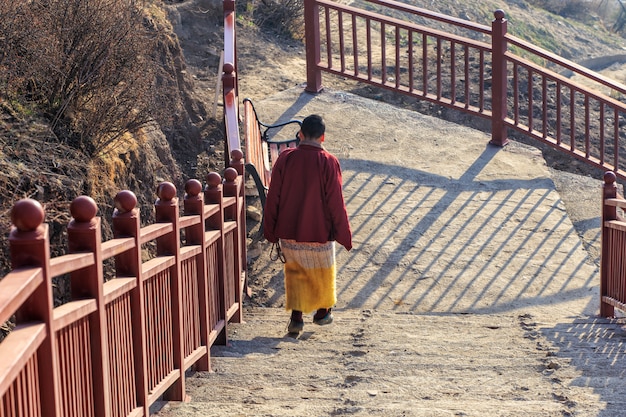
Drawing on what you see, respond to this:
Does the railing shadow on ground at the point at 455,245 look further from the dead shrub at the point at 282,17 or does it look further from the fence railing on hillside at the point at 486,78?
the dead shrub at the point at 282,17

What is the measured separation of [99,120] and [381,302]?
2.79m

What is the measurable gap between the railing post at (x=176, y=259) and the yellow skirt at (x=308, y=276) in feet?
6.11

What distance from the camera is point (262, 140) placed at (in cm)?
1020

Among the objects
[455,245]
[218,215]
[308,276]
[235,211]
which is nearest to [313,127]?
[235,211]

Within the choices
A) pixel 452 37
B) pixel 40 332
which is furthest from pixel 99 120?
pixel 452 37

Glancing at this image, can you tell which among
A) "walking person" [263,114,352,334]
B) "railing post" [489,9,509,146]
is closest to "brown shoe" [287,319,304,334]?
"walking person" [263,114,352,334]

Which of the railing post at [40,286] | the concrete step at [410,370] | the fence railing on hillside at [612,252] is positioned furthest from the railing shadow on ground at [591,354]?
the railing post at [40,286]

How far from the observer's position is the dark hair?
22.5 ft

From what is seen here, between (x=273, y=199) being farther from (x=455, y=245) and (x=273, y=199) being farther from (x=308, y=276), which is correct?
(x=455, y=245)

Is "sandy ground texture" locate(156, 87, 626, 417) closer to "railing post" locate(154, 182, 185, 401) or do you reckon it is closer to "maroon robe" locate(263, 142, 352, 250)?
"railing post" locate(154, 182, 185, 401)

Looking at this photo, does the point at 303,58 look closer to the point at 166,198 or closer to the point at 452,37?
the point at 452,37

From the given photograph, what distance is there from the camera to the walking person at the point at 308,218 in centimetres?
694

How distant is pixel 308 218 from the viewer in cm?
699

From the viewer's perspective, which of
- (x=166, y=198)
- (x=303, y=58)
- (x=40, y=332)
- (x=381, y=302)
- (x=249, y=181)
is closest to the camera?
(x=40, y=332)
